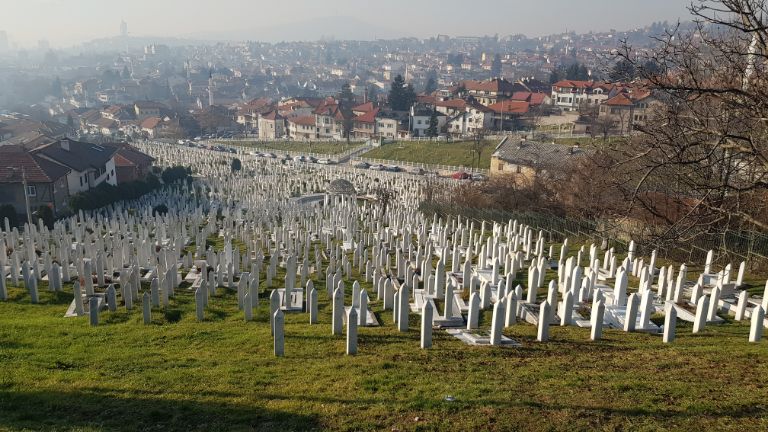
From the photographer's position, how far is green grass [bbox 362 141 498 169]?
53781mm

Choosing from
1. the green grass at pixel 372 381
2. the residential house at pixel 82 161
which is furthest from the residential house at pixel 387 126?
the green grass at pixel 372 381

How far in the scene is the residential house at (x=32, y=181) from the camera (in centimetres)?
2686

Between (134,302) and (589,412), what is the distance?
34.1ft

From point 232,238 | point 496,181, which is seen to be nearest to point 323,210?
point 232,238

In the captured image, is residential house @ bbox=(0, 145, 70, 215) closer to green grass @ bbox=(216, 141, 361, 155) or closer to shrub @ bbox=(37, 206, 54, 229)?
shrub @ bbox=(37, 206, 54, 229)

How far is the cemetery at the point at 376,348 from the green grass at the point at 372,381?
0.10 ft

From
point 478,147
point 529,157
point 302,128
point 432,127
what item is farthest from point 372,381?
point 302,128

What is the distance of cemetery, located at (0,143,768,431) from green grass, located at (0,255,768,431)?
30mm

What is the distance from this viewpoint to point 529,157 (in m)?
38.8

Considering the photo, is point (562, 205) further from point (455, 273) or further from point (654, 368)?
point (654, 368)

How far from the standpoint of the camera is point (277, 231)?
2041 cm

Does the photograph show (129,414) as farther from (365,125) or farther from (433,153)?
(365,125)

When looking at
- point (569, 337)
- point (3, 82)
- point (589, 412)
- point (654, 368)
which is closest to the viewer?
point (589, 412)

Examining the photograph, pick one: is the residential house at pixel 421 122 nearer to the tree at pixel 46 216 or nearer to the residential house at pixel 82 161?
the residential house at pixel 82 161
